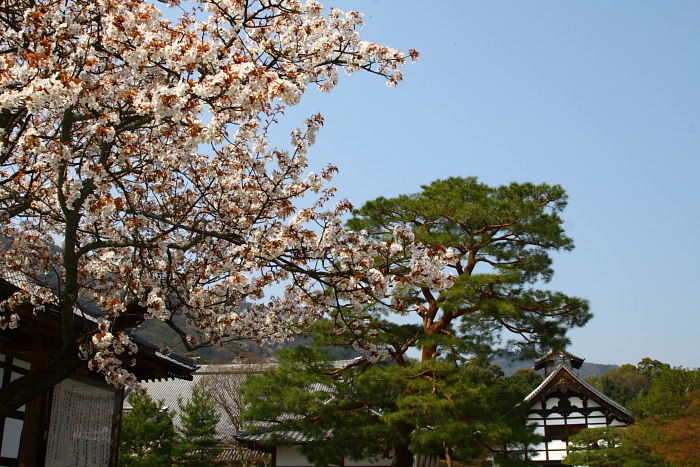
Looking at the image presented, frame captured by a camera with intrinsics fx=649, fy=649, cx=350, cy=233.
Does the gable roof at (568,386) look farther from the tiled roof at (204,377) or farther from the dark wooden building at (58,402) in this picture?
the dark wooden building at (58,402)

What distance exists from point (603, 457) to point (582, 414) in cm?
448

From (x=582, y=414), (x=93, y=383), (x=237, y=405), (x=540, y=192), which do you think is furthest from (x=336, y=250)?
(x=237, y=405)

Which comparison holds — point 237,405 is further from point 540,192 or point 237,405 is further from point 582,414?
point 540,192

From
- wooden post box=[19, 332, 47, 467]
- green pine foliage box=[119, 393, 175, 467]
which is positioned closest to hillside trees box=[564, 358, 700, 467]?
wooden post box=[19, 332, 47, 467]

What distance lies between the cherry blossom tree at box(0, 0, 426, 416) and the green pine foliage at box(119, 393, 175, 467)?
1260 centimetres

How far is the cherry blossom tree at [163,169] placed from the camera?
492 cm

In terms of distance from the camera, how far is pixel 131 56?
504 cm

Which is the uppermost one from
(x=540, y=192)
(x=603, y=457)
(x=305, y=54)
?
(x=540, y=192)

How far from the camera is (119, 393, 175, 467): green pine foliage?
18281mm

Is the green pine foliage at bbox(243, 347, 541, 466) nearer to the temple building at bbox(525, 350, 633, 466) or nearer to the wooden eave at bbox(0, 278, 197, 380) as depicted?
the wooden eave at bbox(0, 278, 197, 380)

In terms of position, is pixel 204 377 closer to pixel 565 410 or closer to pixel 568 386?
pixel 565 410

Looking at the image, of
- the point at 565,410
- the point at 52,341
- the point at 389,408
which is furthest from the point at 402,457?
the point at 565,410

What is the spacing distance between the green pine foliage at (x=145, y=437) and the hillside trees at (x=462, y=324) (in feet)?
21.3

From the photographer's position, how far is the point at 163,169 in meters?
6.51
